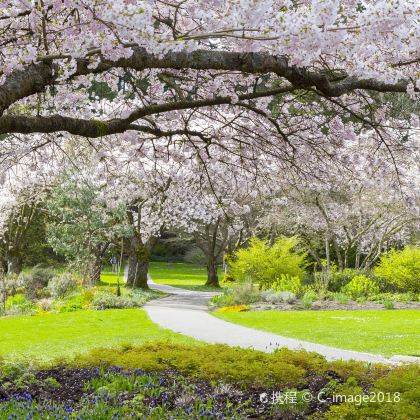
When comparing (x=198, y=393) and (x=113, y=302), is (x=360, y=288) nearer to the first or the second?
(x=113, y=302)

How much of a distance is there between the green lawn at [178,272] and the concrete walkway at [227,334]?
66.9 feet

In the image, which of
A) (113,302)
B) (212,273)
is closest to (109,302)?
(113,302)

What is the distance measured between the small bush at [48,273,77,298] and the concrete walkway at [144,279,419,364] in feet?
11.8

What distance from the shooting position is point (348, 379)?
5.30 m

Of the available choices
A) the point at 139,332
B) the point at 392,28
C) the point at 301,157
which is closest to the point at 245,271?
the point at 139,332

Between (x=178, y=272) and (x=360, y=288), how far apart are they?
90.9ft

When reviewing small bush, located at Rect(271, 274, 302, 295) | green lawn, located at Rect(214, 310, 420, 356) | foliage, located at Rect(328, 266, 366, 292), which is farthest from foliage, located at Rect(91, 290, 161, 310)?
foliage, located at Rect(328, 266, 366, 292)

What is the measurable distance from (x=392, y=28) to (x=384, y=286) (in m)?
18.5

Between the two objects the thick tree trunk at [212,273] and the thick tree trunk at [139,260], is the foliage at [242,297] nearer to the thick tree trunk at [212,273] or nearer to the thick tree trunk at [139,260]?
the thick tree trunk at [139,260]

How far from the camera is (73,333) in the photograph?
460 inches

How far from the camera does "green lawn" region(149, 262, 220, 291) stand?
38438 millimetres

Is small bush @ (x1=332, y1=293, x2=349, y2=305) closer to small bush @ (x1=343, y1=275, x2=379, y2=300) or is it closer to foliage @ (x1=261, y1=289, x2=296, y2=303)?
small bush @ (x1=343, y1=275, x2=379, y2=300)

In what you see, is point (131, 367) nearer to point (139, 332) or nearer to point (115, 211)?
point (139, 332)

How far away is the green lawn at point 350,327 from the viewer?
9.79 metres
